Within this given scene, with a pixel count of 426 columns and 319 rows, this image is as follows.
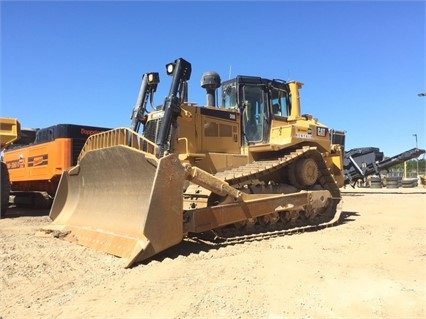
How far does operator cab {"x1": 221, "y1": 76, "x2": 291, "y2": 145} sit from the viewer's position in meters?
9.05

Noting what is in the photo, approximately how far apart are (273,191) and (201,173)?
8.54ft

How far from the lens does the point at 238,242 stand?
21.6 ft

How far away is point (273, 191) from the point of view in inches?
322

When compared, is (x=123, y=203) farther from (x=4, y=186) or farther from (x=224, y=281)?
(x=4, y=186)

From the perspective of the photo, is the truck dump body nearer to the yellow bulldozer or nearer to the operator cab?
the yellow bulldozer

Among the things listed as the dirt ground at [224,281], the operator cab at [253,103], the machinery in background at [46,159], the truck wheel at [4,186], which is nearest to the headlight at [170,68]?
the operator cab at [253,103]

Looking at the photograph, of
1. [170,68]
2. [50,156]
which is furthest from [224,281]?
[50,156]

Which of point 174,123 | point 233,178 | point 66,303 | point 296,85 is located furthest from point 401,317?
point 296,85

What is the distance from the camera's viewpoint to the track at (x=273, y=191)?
22.6ft

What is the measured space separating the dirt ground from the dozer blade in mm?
247

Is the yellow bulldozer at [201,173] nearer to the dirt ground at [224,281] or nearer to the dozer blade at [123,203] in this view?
the dozer blade at [123,203]

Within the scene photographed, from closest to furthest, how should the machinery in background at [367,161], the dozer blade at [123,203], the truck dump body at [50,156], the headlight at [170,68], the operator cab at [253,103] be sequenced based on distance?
the dozer blade at [123,203] < the headlight at [170,68] < the operator cab at [253,103] < the truck dump body at [50,156] < the machinery in background at [367,161]

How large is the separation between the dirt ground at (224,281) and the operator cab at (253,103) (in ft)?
9.27

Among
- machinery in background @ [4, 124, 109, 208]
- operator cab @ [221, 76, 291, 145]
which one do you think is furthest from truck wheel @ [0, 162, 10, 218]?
operator cab @ [221, 76, 291, 145]
